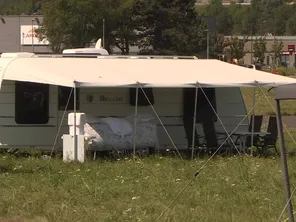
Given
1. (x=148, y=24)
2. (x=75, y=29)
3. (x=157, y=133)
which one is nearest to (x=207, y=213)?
(x=157, y=133)

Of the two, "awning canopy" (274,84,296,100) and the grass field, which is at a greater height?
"awning canopy" (274,84,296,100)

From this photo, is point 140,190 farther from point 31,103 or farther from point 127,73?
point 31,103

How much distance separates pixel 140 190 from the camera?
1055cm

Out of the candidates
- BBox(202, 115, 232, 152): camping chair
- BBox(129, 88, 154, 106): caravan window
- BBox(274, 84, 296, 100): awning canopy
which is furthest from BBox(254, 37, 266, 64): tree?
BBox(274, 84, 296, 100): awning canopy

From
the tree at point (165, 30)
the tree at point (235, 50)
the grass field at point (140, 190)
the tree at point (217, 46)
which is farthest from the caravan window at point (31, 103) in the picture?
the tree at point (235, 50)

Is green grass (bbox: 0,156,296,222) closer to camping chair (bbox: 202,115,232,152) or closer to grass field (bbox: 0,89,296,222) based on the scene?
grass field (bbox: 0,89,296,222)

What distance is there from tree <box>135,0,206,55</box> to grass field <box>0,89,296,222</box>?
51.1 meters

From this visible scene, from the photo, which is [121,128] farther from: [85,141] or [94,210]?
[94,210]

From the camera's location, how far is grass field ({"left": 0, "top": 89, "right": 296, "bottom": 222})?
8.87 m

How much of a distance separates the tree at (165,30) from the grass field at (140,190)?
51063 mm

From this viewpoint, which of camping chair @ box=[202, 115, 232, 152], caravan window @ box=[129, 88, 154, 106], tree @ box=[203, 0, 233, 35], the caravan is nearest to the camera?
the caravan

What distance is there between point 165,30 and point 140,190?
56407mm

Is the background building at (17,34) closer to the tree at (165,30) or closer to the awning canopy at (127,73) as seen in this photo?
the tree at (165,30)

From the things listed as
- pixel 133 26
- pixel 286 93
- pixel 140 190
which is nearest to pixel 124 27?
pixel 133 26
